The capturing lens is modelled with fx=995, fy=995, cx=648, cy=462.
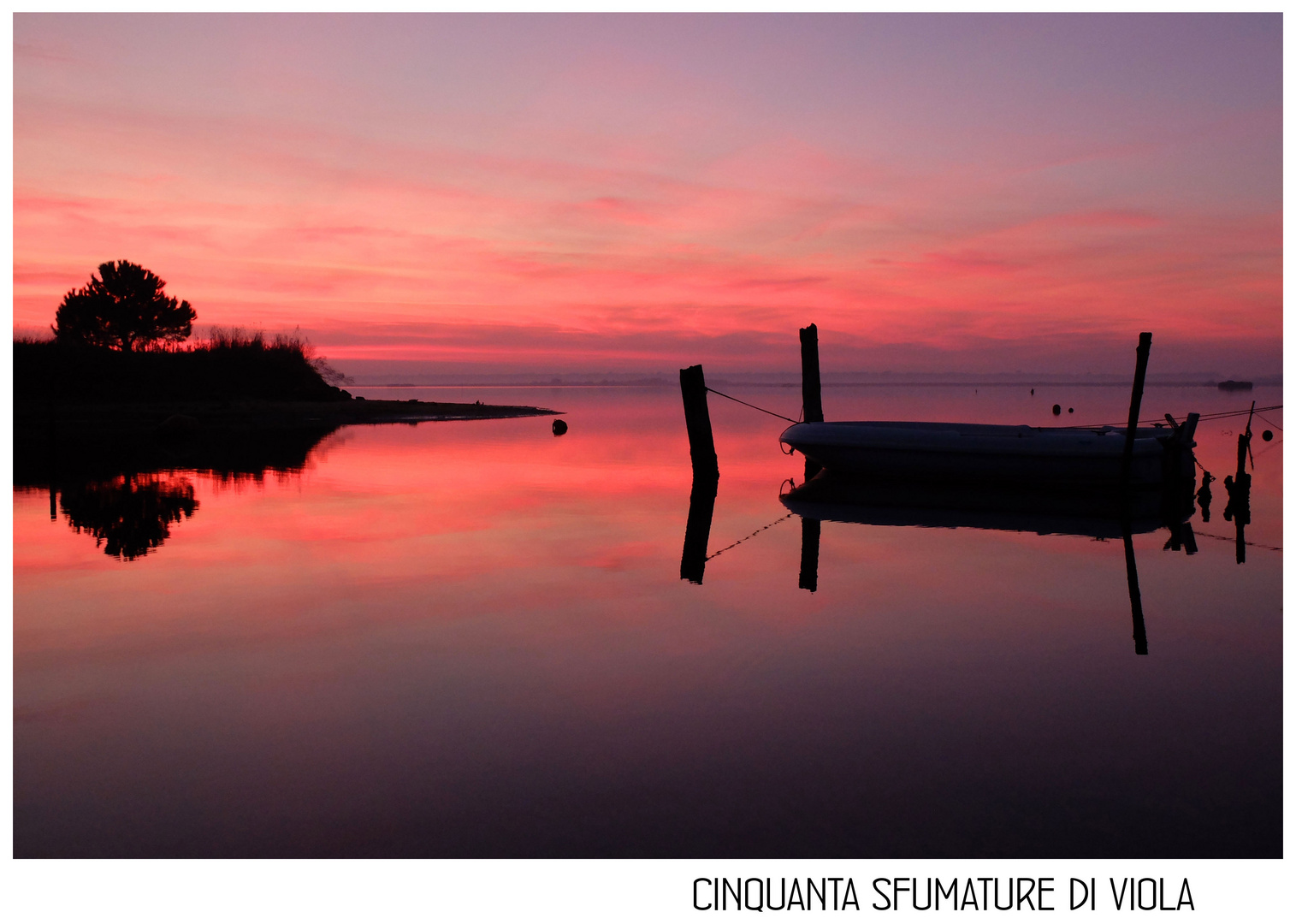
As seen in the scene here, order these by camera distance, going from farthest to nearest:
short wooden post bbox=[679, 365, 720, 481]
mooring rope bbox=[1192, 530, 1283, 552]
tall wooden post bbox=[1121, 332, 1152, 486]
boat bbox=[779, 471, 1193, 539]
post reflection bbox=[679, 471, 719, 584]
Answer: short wooden post bbox=[679, 365, 720, 481] → tall wooden post bbox=[1121, 332, 1152, 486] → boat bbox=[779, 471, 1193, 539] → mooring rope bbox=[1192, 530, 1283, 552] → post reflection bbox=[679, 471, 719, 584]

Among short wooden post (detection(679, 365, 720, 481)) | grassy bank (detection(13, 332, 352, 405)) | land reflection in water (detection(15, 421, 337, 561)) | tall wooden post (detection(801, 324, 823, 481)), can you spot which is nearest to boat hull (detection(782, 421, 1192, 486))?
short wooden post (detection(679, 365, 720, 481))

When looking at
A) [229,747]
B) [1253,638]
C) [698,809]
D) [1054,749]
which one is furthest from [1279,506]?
[229,747]

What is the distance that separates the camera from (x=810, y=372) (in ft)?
92.8

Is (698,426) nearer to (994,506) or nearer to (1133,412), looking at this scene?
(994,506)

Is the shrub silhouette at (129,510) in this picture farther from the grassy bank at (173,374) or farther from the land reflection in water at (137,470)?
the grassy bank at (173,374)

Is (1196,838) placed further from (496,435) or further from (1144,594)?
(496,435)

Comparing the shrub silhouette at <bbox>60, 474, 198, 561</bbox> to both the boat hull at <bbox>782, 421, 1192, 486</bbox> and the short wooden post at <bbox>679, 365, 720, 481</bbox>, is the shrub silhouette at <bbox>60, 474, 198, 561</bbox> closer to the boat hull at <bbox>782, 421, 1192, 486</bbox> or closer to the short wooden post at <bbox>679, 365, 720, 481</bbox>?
the short wooden post at <bbox>679, 365, 720, 481</bbox>

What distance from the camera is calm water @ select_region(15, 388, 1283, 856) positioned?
5637mm

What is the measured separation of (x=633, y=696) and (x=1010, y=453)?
16967mm

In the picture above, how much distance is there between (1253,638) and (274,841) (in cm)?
938

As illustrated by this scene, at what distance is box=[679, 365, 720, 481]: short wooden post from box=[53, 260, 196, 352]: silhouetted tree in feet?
154

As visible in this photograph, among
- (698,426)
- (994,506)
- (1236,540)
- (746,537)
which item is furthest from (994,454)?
(746,537)

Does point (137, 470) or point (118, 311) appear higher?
point (118, 311)

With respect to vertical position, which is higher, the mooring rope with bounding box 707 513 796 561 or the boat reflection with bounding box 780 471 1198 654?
the boat reflection with bounding box 780 471 1198 654
